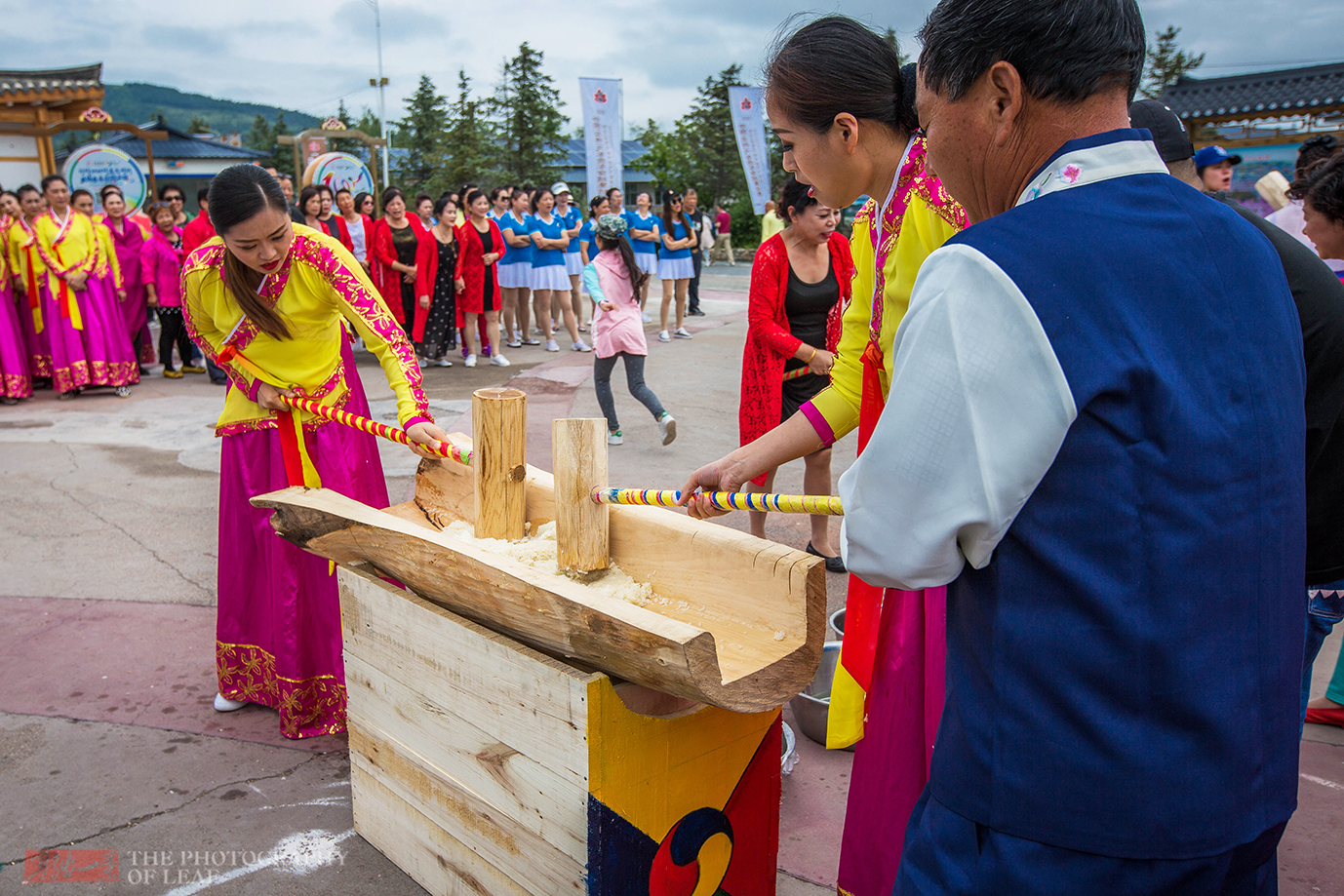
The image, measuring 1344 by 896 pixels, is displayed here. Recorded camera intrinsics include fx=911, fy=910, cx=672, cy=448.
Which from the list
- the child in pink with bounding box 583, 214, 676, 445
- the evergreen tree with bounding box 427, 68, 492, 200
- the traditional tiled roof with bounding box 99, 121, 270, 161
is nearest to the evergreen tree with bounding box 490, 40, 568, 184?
the evergreen tree with bounding box 427, 68, 492, 200

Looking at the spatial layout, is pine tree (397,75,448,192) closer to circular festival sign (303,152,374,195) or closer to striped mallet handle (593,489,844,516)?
circular festival sign (303,152,374,195)

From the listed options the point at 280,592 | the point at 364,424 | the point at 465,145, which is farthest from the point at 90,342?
the point at 465,145

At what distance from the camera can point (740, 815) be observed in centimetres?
206

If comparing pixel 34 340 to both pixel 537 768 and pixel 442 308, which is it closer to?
pixel 442 308

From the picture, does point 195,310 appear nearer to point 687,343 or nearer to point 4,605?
point 4,605

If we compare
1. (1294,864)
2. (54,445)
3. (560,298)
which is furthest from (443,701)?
(560,298)

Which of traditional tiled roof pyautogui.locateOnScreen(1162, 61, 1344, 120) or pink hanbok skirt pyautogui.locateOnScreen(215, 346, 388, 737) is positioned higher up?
traditional tiled roof pyautogui.locateOnScreen(1162, 61, 1344, 120)

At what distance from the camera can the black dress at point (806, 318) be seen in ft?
13.4

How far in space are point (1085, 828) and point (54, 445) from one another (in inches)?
303

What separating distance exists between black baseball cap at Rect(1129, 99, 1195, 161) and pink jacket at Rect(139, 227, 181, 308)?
9.63 m

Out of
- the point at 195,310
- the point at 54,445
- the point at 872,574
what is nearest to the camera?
the point at 872,574

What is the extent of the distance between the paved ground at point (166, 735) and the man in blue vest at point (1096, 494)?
1544 mm

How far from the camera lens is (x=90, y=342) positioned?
8.57 metres

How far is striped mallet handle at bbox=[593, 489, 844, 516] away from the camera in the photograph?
179 centimetres
